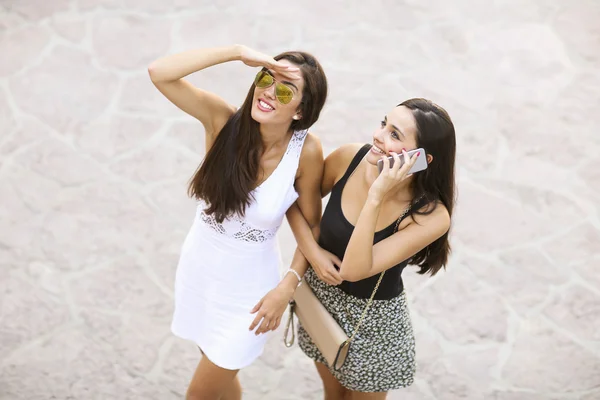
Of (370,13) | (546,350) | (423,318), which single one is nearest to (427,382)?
(423,318)

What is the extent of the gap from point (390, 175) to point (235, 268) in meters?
0.82

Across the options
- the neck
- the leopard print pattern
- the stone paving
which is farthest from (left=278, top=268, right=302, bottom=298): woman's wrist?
the stone paving

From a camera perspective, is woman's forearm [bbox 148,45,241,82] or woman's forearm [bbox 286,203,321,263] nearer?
woman's forearm [bbox 148,45,241,82]

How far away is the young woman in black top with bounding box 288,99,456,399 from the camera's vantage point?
2.57m

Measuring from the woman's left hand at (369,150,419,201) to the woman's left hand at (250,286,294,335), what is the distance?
61 centimetres

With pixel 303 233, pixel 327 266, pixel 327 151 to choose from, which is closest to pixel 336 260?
pixel 327 266

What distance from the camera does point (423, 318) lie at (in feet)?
14.5

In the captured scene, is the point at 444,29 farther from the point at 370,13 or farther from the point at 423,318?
the point at 423,318

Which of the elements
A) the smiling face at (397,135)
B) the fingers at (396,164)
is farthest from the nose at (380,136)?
the fingers at (396,164)

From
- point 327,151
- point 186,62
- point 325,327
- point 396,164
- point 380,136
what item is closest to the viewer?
point 396,164

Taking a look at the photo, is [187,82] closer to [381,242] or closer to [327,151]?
[381,242]

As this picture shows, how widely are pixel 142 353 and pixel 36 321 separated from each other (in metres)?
0.65

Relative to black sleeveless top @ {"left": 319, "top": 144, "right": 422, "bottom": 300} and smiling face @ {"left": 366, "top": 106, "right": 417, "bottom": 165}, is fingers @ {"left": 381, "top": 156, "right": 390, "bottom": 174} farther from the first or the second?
black sleeveless top @ {"left": 319, "top": 144, "right": 422, "bottom": 300}

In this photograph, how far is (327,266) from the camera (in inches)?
108
